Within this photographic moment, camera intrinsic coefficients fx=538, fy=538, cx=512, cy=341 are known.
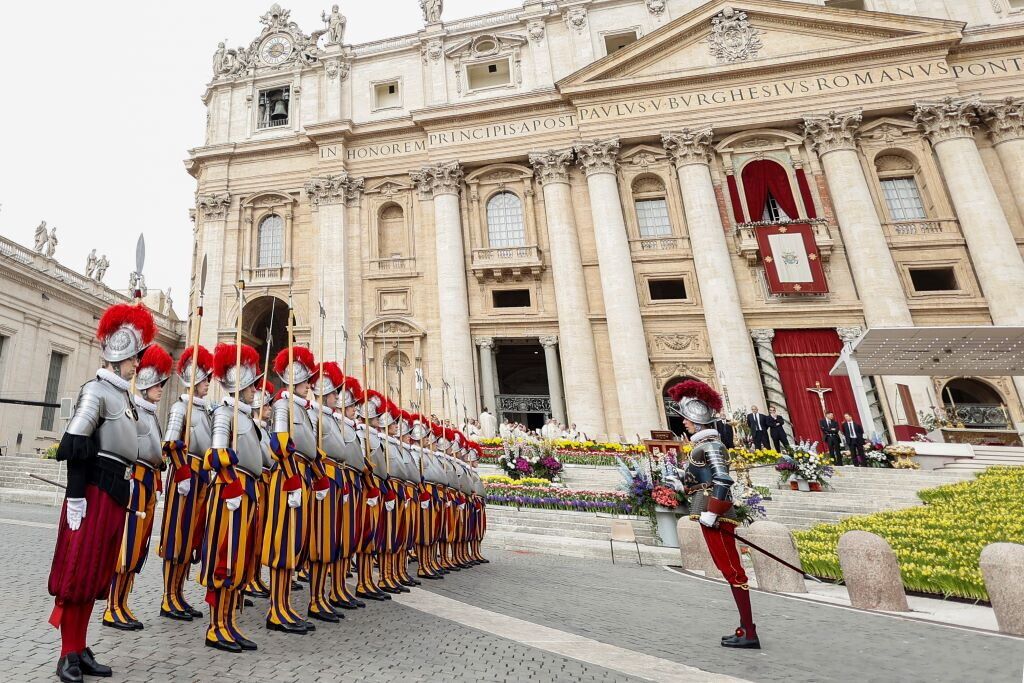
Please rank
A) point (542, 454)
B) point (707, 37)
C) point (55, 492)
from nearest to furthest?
point (55, 492), point (542, 454), point (707, 37)

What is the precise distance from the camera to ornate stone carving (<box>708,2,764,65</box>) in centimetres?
2631

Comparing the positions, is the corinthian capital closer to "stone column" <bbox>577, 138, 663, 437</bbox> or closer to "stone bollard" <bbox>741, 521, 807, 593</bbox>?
"stone column" <bbox>577, 138, 663, 437</bbox>

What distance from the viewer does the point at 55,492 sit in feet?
47.9

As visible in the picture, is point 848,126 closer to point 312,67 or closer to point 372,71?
point 372,71

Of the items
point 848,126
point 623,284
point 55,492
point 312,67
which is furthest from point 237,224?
point 848,126

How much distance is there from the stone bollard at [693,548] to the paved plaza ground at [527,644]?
217 cm

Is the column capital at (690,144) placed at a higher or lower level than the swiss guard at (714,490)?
higher

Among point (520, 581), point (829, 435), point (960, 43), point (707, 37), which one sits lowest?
point (520, 581)

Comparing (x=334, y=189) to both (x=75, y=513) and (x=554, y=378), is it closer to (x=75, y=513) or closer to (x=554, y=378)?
(x=554, y=378)

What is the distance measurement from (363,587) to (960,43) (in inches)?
1310

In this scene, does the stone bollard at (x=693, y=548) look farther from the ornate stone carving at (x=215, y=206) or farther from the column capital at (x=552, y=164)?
the ornate stone carving at (x=215, y=206)

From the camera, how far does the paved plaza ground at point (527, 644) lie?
363 cm

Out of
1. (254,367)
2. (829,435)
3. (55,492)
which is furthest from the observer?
(829,435)

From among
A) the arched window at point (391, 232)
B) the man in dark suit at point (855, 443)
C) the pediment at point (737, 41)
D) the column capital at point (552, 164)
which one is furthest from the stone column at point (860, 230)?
the arched window at point (391, 232)
